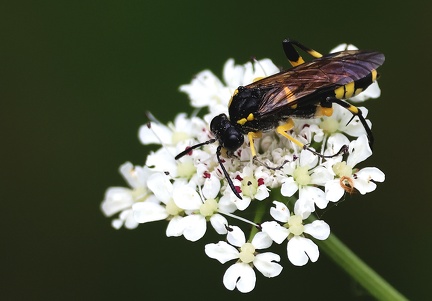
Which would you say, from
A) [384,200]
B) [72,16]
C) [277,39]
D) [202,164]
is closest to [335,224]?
[384,200]

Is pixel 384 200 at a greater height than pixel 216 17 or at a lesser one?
lesser

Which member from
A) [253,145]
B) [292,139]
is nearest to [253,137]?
[253,145]

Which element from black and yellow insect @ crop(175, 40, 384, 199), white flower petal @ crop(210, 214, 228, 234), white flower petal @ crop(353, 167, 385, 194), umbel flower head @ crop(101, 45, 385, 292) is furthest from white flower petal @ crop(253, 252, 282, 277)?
white flower petal @ crop(353, 167, 385, 194)

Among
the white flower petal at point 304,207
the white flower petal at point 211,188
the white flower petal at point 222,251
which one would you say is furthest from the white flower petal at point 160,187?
the white flower petal at point 304,207

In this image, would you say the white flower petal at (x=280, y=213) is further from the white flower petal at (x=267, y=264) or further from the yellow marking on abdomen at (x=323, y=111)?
the yellow marking on abdomen at (x=323, y=111)

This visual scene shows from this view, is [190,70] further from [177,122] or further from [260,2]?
[177,122]

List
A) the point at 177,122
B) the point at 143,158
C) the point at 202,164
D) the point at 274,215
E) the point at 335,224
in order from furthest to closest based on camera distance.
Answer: the point at 143,158
the point at 335,224
the point at 177,122
the point at 202,164
the point at 274,215
